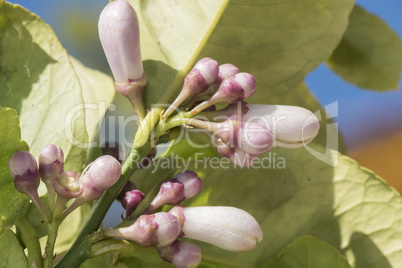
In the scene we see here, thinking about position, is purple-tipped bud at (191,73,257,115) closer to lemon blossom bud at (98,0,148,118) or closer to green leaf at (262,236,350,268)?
lemon blossom bud at (98,0,148,118)

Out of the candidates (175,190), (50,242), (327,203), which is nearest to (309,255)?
(327,203)

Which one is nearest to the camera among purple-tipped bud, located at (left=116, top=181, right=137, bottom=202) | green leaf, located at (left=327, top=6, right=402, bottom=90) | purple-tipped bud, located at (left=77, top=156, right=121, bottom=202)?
purple-tipped bud, located at (left=77, top=156, right=121, bottom=202)

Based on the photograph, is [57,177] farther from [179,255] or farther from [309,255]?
[309,255]

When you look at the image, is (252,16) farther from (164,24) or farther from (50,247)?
(50,247)

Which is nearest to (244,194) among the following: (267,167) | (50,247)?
(267,167)

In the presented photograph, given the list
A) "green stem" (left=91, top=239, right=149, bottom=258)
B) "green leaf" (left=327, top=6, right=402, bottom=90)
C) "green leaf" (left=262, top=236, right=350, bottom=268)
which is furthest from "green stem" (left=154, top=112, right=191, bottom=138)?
"green leaf" (left=327, top=6, right=402, bottom=90)

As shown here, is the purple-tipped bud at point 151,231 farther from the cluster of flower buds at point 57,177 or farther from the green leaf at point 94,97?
the green leaf at point 94,97
